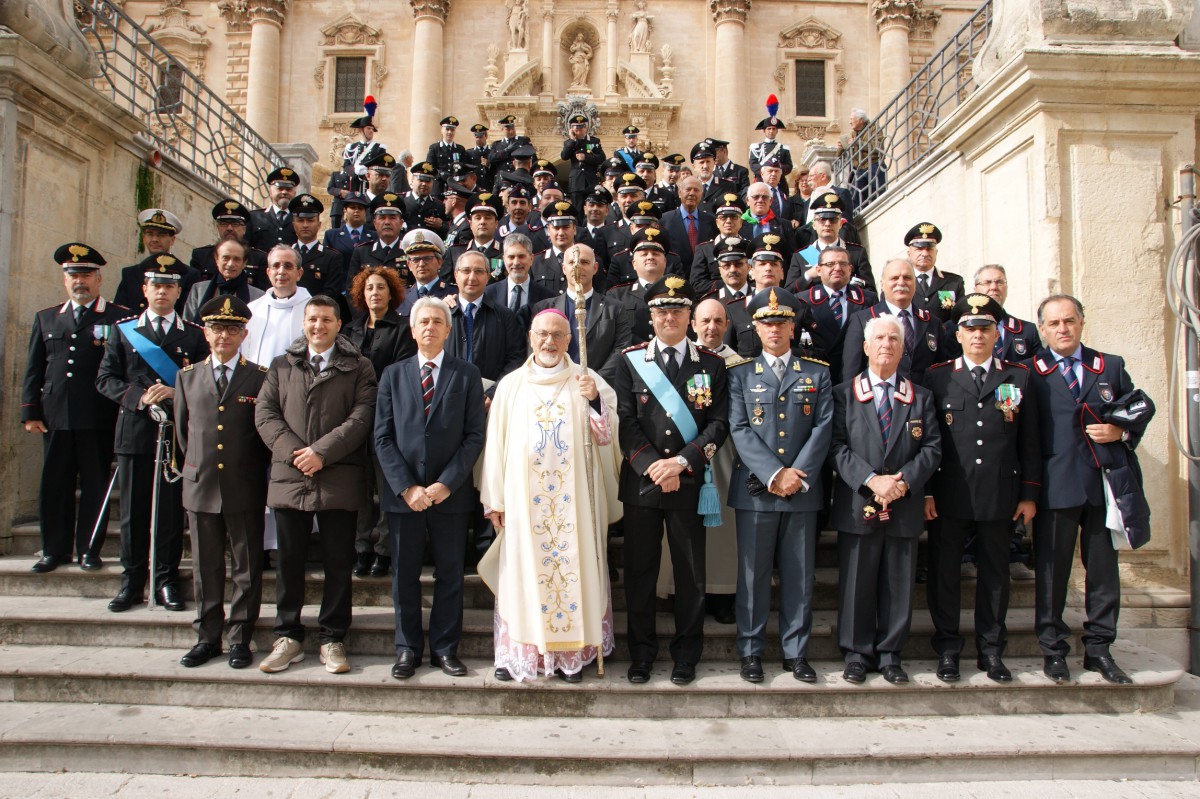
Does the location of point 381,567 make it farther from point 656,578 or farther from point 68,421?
point 68,421

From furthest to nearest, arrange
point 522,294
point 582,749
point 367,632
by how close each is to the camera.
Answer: point 522,294 < point 367,632 < point 582,749

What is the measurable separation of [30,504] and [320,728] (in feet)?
12.3

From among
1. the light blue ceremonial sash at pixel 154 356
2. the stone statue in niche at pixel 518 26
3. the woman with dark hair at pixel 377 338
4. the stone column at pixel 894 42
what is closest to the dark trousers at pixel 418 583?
the woman with dark hair at pixel 377 338

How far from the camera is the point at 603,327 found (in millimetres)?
5680

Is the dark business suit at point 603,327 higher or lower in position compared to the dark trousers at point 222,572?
higher

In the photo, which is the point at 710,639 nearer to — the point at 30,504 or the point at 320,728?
the point at 320,728

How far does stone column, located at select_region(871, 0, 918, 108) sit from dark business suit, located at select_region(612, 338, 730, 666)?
20.0 meters

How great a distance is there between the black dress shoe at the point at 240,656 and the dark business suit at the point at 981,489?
4068 millimetres

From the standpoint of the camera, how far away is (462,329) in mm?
5660

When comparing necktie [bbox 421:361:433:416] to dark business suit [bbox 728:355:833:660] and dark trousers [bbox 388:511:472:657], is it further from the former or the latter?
dark business suit [bbox 728:355:833:660]

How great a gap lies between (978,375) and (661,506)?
211 centimetres

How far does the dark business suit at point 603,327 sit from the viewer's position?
5660mm

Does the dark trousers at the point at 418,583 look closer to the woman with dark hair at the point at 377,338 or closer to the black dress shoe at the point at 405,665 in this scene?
the black dress shoe at the point at 405,665

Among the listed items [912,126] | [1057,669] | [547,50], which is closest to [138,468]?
[1057,669]
